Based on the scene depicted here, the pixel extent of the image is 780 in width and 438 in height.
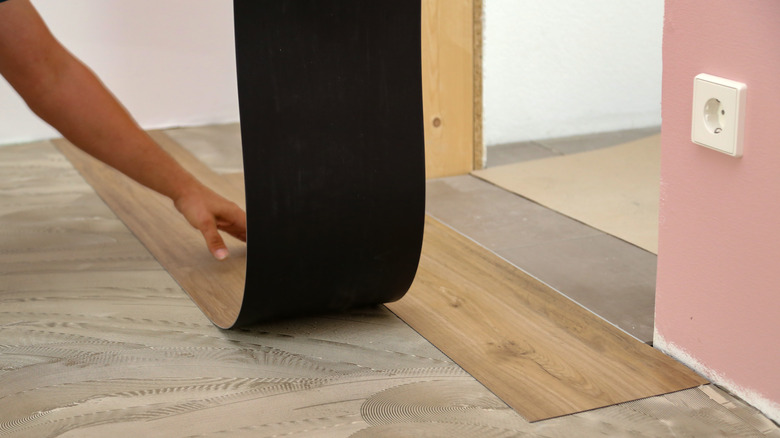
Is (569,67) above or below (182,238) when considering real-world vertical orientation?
above

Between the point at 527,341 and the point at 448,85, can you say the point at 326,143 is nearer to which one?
the point at 527,341

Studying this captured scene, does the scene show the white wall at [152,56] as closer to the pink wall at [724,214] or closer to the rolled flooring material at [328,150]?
the rolled flooring material at [328,150]

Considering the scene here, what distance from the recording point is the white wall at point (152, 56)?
8.85ft

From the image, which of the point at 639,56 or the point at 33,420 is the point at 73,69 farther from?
the point at 639,56

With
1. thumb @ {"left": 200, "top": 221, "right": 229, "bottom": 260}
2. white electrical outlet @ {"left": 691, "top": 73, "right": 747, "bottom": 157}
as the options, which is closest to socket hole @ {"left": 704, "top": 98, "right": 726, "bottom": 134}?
white electrical outlet @ {"left": 691, "top": 73, "right": 747, "bottom": 157}

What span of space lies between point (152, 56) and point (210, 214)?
4.44ft

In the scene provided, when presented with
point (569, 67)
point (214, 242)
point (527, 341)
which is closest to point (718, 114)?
point (527, 341)

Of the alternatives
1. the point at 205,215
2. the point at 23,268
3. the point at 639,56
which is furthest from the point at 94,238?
the point at 639,56

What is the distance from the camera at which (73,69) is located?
1562 mm

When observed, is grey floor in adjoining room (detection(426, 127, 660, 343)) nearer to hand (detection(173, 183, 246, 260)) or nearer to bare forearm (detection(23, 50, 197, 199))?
hand (detection(173, 183, 246, 260))

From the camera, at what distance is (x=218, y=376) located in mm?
1234

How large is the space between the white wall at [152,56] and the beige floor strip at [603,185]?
3.44 feet

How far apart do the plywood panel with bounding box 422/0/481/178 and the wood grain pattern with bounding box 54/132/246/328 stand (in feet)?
1.63

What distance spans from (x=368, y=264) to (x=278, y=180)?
19 cm
